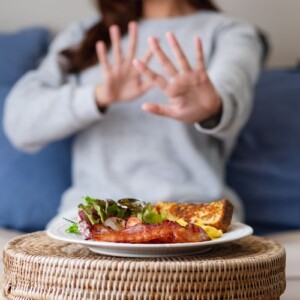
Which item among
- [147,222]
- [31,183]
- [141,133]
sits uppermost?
[147,222]

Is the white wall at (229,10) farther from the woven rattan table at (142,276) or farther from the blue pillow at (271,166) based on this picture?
the woven rattan table at (142,276)

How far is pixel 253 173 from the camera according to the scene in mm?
1615

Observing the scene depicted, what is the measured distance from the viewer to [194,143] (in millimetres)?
1471

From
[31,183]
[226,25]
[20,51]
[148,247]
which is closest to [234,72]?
[226,25]

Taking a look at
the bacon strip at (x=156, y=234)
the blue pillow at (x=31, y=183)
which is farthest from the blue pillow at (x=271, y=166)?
the bacon strip at (x=156, y=234)

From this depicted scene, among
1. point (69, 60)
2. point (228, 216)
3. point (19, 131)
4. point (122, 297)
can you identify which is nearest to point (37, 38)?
point (69, 60)

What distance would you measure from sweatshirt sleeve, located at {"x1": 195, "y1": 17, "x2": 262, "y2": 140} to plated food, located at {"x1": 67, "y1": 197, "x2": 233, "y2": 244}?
1.46 feet

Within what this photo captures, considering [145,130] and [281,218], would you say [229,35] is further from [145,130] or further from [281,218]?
[281,218]

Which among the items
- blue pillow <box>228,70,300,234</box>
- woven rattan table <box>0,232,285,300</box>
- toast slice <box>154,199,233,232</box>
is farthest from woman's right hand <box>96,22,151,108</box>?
woven rattan table <box>0,232,285,300</box>

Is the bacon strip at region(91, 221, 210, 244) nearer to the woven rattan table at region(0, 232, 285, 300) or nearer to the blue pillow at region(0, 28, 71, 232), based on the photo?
the woven rattan table at region(0, 232, 285, 300)

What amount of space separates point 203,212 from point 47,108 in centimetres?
66

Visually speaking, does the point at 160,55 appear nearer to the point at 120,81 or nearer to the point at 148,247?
the point at 120,81

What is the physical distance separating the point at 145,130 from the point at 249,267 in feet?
2.40

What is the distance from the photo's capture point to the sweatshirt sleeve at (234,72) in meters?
1.34
